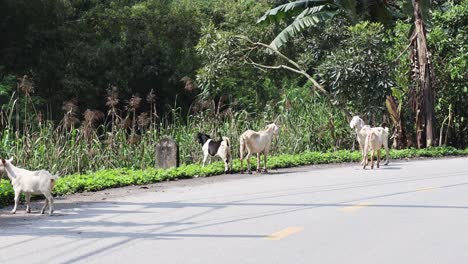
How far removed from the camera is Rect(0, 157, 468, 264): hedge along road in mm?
8375

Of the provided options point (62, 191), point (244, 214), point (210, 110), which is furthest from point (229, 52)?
point (244, 214)

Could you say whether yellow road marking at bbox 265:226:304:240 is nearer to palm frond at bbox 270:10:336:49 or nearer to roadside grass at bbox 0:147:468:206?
roadside grass at bbox 0:147:468:206

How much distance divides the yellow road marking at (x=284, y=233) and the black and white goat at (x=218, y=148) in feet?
32.2

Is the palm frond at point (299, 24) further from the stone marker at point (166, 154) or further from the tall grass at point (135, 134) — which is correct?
the stone marker at point (166, 154)

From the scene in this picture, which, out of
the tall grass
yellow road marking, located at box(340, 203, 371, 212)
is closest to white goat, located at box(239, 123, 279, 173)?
the tall grass

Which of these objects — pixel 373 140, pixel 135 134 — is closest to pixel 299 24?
pixel 373 140

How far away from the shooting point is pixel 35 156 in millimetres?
18688

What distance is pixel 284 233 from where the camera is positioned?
32.0ft

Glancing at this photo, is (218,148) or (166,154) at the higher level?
(218,148)

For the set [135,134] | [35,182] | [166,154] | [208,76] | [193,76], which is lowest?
[35,182]

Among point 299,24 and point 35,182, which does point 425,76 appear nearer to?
point 299,24

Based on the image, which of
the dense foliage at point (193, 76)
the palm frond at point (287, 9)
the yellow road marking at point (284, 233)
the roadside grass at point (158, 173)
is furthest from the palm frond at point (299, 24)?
the yellow road marking at point (284, 233)

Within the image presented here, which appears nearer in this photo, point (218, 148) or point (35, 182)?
point (35, 182)

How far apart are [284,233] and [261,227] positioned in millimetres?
596
